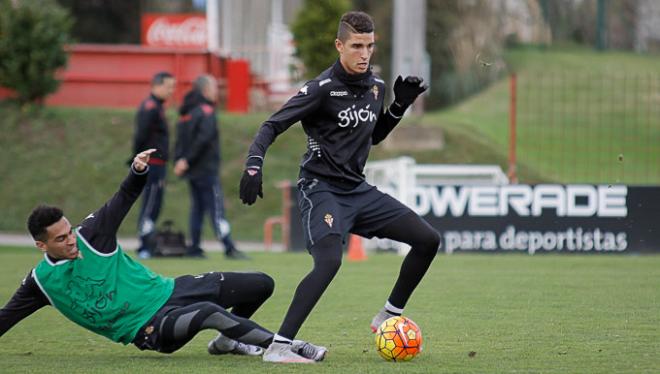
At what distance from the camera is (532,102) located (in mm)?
28875

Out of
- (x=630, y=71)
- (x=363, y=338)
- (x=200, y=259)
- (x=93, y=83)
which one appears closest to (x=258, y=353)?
(x=363, y=338)

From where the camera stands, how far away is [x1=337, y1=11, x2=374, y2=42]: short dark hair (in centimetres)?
700

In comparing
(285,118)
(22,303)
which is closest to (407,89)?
(285,118)

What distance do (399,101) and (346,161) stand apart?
26.5 inches

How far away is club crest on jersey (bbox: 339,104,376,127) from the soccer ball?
4.26 ft

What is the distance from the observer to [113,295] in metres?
6.55

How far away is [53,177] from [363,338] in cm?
→ 1520

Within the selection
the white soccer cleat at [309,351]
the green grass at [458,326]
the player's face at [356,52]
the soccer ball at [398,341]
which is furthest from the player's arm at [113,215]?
the soccer ball at [398,341]

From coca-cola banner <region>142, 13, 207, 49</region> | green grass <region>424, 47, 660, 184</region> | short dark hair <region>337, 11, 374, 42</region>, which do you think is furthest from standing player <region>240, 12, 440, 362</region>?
coca-cola banner <region>142, 13, 207, 49</region>

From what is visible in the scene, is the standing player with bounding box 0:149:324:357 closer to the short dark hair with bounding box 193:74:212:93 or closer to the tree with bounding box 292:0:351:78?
the short dark hair with bounding box 193:74:212:93

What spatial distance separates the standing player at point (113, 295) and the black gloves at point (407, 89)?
1790mm

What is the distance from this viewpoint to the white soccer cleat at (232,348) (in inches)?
275

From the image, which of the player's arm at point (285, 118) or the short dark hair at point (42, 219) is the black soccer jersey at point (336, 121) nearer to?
the player's arm at point (285, 118)

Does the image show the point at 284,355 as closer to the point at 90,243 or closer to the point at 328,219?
the point at 328,219
